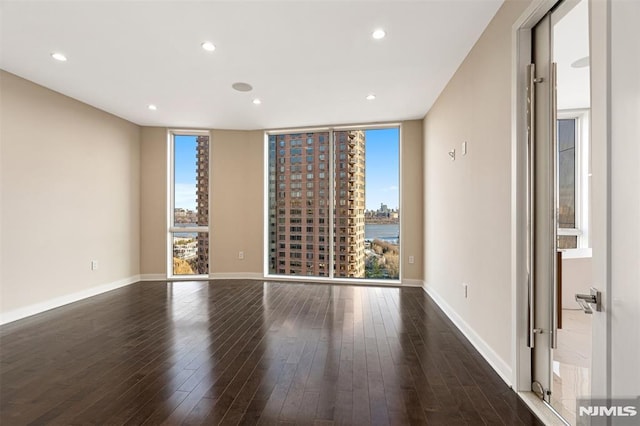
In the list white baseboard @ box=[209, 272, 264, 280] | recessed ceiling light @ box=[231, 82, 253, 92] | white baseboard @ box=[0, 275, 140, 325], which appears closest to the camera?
white baseboard @ box=[0, 275, 140, 325]

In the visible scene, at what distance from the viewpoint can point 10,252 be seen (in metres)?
3.54

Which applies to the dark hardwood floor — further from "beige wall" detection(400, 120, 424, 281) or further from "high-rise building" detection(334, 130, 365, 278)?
"high-rise building" detection(334, 130, 365, 278)

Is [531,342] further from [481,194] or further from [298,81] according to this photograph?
[298,81]

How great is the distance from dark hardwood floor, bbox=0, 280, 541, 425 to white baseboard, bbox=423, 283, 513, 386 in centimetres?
6

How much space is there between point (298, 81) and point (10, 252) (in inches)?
156

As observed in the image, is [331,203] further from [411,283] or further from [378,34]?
[378,34]

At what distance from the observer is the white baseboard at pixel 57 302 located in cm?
354

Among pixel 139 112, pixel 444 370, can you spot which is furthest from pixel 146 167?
pixel 444 370

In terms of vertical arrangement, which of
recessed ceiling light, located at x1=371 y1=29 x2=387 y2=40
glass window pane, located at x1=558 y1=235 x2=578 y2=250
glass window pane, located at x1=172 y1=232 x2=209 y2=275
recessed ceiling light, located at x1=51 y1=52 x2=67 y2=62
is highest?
recessed ceiling light, located at x1=51 y1=52 x2=67 y2=62

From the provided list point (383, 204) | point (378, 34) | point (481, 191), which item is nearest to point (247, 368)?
point (481, 191)

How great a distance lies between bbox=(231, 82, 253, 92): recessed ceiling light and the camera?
381cm

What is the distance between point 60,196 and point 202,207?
2.17m

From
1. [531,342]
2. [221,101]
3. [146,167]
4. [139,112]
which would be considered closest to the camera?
[531,342]

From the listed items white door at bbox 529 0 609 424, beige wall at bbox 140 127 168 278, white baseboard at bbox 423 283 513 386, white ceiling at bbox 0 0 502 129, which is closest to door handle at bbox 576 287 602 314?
white door at bbox 529 0 609 424
